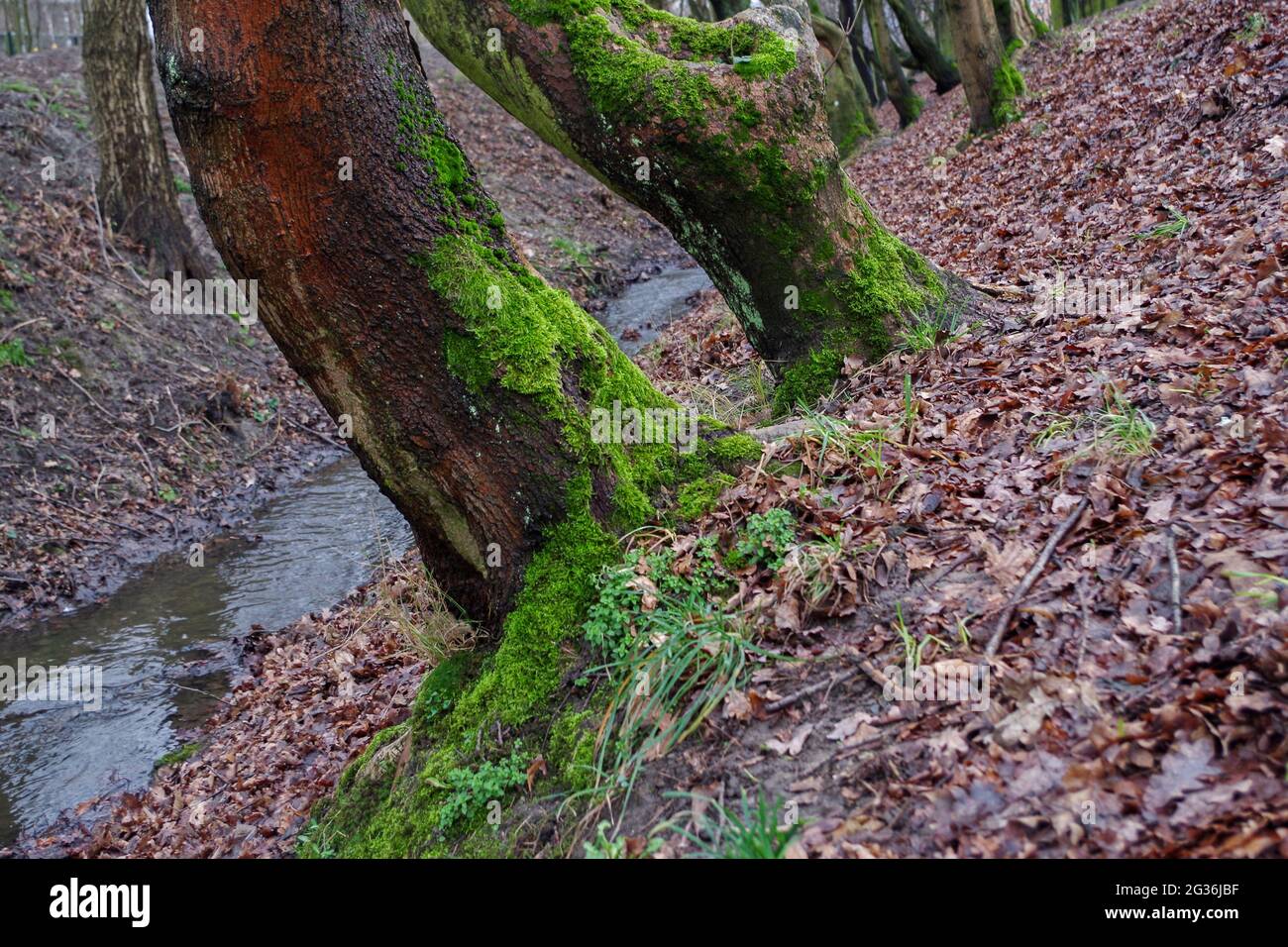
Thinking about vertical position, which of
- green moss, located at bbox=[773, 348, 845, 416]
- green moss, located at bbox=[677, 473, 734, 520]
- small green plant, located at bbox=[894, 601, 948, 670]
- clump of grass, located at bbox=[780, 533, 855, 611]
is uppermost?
green moss, located at bbox=[773, 348, 845, 416]

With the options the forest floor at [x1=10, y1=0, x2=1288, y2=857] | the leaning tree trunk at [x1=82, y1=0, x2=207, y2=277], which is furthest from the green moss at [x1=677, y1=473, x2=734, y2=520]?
the leaning tree trunk at [x1=82, y1=0, x2=207, y2=277]

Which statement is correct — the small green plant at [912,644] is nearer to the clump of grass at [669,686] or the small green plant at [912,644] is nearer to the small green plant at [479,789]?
the clump of grass at [669,686]

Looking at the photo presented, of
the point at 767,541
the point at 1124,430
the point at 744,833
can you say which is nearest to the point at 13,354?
the point at 767,541

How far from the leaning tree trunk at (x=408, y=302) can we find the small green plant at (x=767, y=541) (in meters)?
0.49

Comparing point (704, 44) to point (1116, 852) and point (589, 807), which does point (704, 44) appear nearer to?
point (589, 807)

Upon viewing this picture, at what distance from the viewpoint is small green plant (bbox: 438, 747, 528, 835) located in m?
3.26

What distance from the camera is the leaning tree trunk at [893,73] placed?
19875 mm

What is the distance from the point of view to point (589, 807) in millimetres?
2979

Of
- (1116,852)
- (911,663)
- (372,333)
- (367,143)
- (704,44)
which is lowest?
(1116,852)

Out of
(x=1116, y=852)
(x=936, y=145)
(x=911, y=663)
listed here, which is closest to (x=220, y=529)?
(x=911, y=663)

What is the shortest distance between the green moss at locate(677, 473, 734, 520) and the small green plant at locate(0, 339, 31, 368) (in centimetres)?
881

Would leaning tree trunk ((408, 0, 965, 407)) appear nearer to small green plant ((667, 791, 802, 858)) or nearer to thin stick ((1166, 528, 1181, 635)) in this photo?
thin stick ((1166, 528, 1181, 635))
